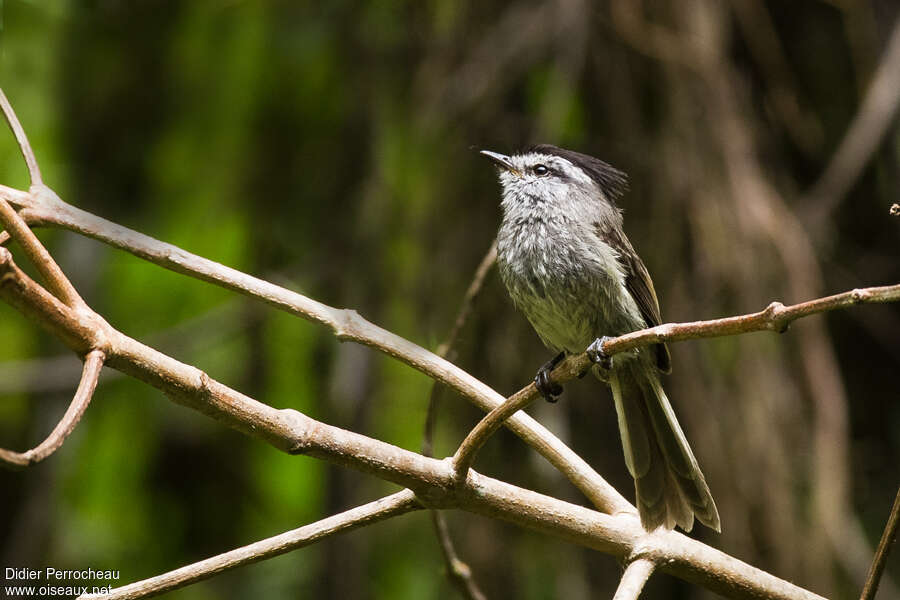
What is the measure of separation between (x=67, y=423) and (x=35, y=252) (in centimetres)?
32

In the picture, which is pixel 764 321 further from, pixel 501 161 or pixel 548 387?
pixel 501 161

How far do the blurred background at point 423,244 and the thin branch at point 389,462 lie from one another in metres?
1.54

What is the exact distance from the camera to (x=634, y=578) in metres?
1.89

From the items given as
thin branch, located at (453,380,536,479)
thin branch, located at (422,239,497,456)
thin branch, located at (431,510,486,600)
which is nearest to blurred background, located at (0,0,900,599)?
thin branch, located at (422,239,497,456)

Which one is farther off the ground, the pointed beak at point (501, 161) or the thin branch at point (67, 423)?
the pointed beak at point (501, 161)

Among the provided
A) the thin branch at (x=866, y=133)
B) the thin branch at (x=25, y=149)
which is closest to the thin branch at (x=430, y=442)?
the thin branch at (x=25, y=149)

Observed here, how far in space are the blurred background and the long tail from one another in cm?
66

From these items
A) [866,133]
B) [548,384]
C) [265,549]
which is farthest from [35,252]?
[866,133]

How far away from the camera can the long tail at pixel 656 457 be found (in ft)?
7.79

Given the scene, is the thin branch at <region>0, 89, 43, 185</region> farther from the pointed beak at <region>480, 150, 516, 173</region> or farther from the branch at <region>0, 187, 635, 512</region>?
the pointed beak at <region>480, 150, 516, 173</region>

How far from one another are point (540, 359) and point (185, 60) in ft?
7.87

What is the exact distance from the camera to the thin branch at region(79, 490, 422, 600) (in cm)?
163

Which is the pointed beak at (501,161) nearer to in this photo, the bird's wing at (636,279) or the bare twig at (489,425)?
the bird's wing at (636,279)

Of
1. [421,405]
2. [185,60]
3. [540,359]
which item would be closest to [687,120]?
[540,359]
